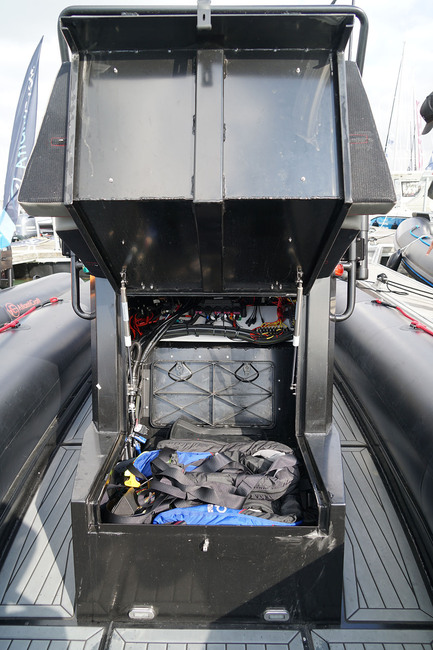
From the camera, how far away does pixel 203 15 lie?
136 cm

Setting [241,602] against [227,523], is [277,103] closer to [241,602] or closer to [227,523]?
[227,523]

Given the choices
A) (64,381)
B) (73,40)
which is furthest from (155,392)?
(73,40)

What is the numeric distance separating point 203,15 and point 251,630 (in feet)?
7.22

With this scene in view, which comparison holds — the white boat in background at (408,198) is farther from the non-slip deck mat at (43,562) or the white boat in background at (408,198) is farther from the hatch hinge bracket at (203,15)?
the non-slip deck mat at (43,562)

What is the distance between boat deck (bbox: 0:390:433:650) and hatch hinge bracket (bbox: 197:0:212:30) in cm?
217

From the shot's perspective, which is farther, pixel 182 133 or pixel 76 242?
pixel 76 242

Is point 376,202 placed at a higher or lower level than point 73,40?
lower

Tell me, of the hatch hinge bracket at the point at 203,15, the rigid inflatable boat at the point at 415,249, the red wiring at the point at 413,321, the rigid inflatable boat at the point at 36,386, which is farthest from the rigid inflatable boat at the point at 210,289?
the rigid inflatable boat at the point at 415,249

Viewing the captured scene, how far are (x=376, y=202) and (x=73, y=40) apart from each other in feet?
3.70

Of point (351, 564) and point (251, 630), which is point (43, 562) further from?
point (351, 564)

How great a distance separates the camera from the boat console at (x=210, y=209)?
4.85 feet

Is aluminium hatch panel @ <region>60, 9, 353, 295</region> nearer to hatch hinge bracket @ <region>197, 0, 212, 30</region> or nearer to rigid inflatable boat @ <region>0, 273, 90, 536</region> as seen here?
hatch hinge bracket @ <region>197, 0, 212, 30</region>

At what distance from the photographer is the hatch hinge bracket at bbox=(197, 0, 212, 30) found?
52.9 inches

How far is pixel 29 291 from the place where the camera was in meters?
5.43
